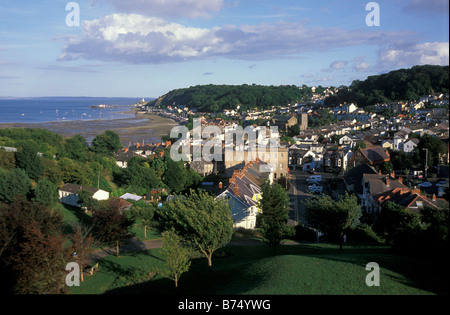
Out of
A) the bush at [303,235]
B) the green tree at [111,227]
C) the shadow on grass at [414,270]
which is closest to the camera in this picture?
the shadow on grass at [414,270]

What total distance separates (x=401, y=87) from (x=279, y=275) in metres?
102

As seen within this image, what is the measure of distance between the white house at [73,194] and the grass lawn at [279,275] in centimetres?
1052

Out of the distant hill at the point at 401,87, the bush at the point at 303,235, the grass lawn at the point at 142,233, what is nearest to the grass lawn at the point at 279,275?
the bush at the point at 303,235

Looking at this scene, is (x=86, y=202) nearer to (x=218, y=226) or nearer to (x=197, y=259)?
(x=197, y=259)

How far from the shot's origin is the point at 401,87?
99062 millimetres

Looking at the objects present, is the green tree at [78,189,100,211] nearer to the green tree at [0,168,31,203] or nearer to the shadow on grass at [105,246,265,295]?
the green tree at [0,168,31,203]

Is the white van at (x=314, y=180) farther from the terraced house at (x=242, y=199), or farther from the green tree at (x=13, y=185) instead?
the green tree at (x=13, y=185)

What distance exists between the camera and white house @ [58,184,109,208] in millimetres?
27141

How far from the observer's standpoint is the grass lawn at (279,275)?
32.0 feet

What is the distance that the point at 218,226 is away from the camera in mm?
14250

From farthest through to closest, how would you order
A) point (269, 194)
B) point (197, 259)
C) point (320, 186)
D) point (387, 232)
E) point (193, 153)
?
point (193, 153) → point (320, 186) → point (269, 194) → point (387, 232) → point (197, 259)

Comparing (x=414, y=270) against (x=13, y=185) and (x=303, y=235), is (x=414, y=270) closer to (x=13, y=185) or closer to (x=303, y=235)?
(x=303, y=235)
